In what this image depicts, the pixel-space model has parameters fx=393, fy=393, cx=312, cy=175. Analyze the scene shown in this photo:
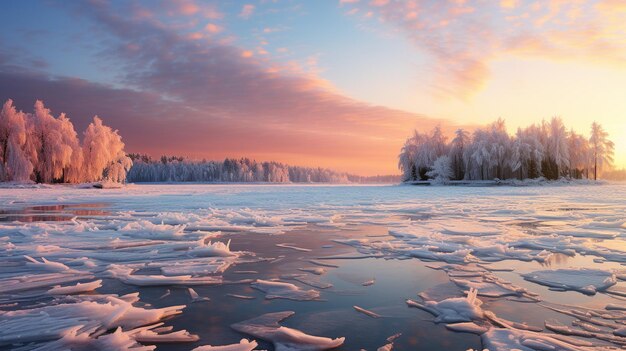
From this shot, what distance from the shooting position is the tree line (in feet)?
137

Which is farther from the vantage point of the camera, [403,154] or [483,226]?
[403,154]

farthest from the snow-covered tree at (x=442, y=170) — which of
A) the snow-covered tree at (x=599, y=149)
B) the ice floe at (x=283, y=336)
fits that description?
the ice floe at (x=283, y=336)

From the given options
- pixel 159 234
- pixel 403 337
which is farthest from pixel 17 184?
pixel 403 337

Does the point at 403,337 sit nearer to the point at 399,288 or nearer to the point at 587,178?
the point at 399,288

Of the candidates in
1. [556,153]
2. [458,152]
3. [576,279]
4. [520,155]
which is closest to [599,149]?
[556,153]

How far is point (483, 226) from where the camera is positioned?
10719 mm

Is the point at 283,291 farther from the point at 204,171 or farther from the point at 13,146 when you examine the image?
the point at 204,171

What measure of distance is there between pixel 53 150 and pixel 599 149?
78.1 metres

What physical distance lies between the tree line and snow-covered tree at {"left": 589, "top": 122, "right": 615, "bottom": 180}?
7048cm

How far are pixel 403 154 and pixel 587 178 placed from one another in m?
29.9

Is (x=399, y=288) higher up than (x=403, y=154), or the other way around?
(x=403, y=154)

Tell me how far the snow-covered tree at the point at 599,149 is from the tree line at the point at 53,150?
70.5 metres

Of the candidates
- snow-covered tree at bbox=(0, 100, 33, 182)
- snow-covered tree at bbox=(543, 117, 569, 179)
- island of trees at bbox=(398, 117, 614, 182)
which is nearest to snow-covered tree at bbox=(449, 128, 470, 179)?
island of trees at bbox=(398, 117, 614, 182)

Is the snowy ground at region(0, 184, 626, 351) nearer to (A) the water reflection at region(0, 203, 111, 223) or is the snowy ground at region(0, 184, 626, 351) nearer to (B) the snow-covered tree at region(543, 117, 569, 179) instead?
(A) the water reflection at region(0, 203, 111, 223)
